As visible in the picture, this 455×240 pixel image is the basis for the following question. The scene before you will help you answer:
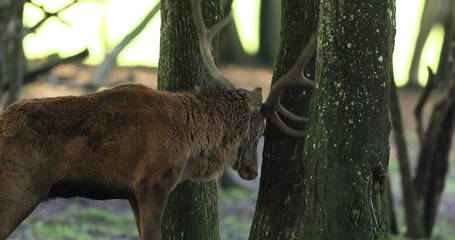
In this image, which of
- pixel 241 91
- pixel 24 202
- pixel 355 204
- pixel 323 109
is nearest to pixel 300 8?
pixel 241 91

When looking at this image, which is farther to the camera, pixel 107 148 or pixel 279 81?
pixel 279 81

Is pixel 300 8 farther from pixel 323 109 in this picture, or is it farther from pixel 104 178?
pixel 104 178

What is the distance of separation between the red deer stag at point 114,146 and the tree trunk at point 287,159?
10.4 inches

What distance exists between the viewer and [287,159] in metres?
8.62

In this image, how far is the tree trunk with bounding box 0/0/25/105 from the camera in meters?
13.5

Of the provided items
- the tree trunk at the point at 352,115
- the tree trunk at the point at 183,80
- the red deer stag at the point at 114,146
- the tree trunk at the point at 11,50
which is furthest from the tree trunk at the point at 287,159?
the tree trunk at the point at 11,50

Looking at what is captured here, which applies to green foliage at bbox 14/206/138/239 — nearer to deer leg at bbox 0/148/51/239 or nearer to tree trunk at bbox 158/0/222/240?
tree trunk at bbox 158/0/222/240

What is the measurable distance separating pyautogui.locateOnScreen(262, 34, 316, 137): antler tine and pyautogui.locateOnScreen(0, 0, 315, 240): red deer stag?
1cm

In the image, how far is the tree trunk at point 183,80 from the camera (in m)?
9.03

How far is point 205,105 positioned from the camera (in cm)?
833

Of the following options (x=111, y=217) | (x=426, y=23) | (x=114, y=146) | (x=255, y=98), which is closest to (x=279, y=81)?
(x=255, y=98)

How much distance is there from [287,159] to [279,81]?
749mm

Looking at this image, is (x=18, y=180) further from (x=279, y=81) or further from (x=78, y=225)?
(x=78, y=225)

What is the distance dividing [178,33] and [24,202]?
2.46 metres
